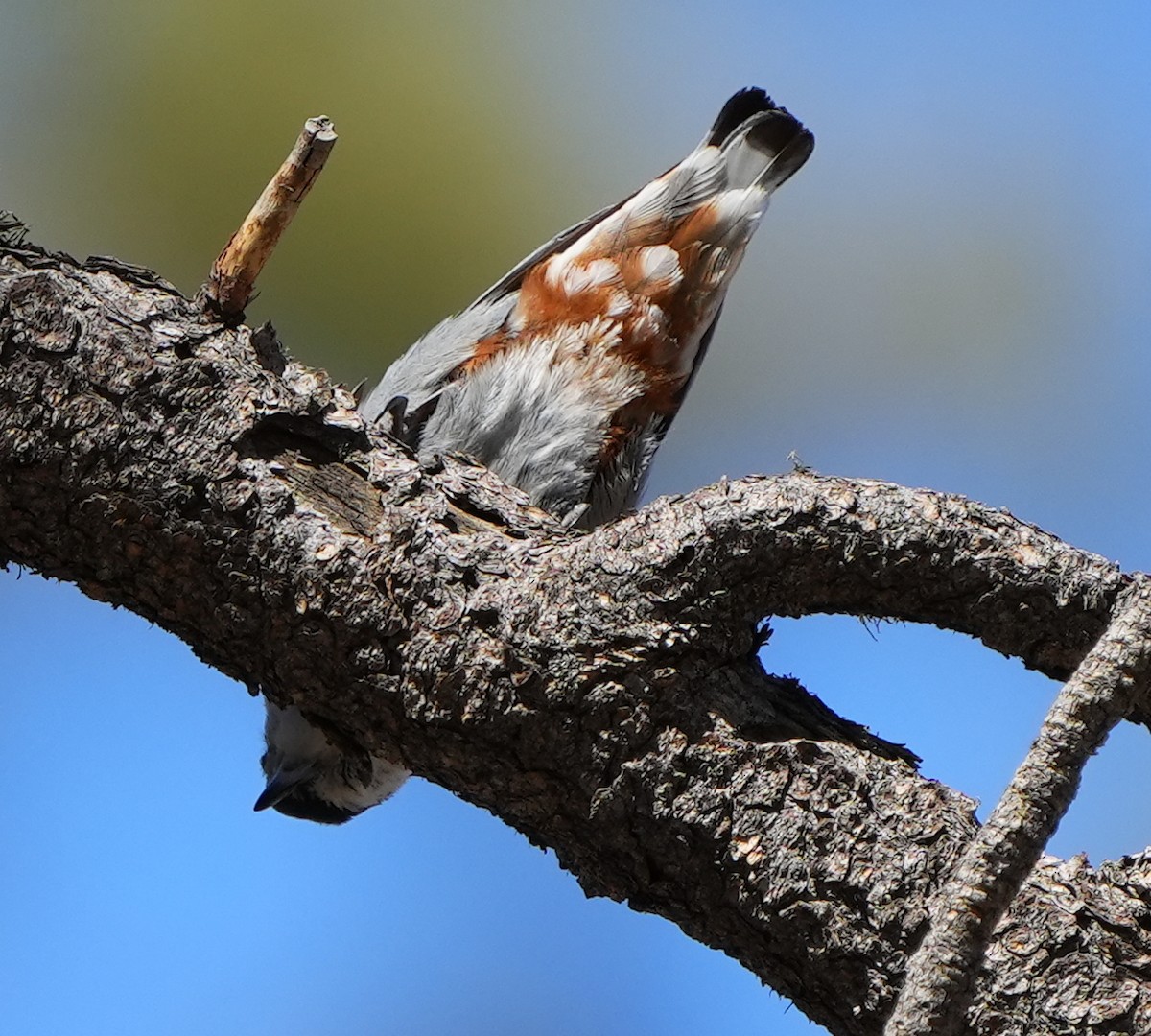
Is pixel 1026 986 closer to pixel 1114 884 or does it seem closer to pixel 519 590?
pixel 1114 884

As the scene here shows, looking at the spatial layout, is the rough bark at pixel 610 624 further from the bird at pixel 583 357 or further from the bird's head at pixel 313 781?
the bird's head at pixel 313 781

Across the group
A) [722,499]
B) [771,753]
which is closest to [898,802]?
[771,753]

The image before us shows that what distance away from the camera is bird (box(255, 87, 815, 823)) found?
2596mm

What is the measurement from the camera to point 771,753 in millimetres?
1410

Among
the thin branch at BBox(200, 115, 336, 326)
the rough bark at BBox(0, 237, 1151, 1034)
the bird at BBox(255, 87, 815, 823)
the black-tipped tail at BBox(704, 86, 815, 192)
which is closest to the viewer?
the rough bark at BBox(0, 237, 1151, 1034)

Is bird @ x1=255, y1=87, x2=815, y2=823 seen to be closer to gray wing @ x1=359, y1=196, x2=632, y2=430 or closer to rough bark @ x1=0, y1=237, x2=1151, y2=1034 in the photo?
gray wing @ x1=359, y1=196, x2=632, y2=430

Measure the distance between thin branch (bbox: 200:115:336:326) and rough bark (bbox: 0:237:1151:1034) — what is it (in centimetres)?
9

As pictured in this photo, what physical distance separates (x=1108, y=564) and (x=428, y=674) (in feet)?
2.65

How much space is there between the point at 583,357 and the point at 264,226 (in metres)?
1.14

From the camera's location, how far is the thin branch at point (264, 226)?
165 cm

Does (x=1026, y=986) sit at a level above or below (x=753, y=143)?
below

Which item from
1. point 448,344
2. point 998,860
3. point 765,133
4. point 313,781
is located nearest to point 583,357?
point 448,344

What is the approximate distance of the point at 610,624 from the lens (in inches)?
56.9

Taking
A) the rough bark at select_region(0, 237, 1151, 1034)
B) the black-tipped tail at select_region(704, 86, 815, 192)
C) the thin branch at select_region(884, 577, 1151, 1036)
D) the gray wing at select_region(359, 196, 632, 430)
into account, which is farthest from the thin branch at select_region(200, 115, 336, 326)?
the black-tipped tail at select_region(704, 86, 815, 192)
